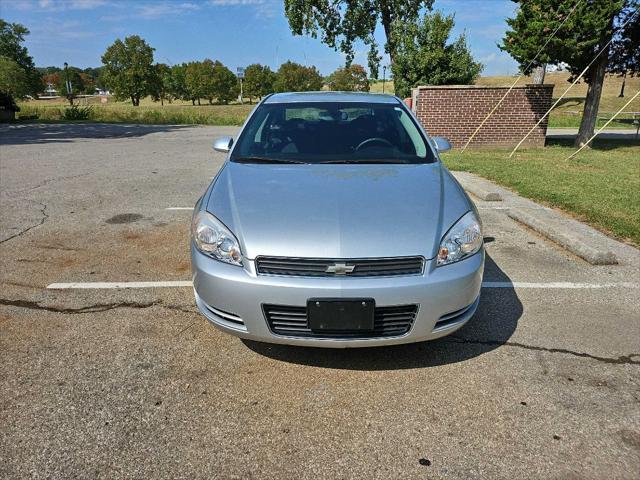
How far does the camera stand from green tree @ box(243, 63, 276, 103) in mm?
76688

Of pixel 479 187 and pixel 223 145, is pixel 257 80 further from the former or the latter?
pixel 223 145

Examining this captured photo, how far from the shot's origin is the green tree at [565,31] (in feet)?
36.2

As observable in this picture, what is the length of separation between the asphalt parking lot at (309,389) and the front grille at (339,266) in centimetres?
66

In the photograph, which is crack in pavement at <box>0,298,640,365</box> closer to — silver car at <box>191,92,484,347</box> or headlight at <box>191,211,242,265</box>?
silver car at <box>191,92,484,347</box>

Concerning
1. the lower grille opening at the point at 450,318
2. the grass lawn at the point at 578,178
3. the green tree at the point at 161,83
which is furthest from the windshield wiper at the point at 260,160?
the green tree at the point at 161,83

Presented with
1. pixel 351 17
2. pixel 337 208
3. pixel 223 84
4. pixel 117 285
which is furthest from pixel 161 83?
pixel 337 208

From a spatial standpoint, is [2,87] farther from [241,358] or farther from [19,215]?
[241,358]

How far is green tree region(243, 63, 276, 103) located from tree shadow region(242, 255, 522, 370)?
77.6m

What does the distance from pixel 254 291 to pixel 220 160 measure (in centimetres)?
1017

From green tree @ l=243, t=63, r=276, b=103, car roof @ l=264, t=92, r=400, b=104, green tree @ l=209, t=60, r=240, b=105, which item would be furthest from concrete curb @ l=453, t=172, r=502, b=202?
green tree @ l=209, t=60, r=240, b=105

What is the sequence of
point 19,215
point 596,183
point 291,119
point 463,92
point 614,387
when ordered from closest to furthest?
point 614,387, point 291,119, point 19,215, point 596,183, point 463,92

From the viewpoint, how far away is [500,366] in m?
2.76

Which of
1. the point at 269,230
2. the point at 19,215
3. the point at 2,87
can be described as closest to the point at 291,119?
the point at 269,230

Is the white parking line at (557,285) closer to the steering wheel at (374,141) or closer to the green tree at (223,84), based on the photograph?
the steering wheel at (374,141)
